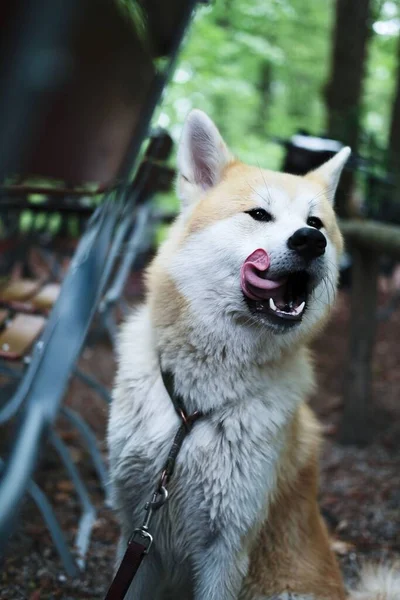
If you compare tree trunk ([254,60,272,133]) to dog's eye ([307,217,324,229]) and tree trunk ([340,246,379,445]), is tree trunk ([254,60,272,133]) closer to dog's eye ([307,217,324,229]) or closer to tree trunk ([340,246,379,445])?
tree trunk ([340,246,379,445])

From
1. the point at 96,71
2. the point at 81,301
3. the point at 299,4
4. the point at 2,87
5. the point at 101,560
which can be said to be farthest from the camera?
the point at 299,4

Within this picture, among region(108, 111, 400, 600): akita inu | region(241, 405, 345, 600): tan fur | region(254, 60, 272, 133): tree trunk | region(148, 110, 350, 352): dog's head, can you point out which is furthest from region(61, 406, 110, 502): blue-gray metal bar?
region(254, 60, 272, 133): tree trunk

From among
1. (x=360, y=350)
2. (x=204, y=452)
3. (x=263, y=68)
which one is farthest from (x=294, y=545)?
(x=263, y=68)

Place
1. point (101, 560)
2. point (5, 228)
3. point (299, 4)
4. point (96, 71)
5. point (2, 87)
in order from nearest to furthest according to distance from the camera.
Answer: point (2, 87) → point (96, 71) → point (101, 560) → point (5, 228) → point (299, 4)

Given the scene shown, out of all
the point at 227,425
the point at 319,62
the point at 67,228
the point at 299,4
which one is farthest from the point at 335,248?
the point at 319,62

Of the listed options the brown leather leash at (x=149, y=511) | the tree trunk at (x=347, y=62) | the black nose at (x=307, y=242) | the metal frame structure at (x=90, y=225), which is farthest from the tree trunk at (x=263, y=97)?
the metal frame structure at (x=90, y=225)

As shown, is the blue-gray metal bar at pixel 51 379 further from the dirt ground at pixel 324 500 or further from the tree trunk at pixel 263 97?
the tree trunk at pixel 263 97

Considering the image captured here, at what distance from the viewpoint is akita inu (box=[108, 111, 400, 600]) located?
1.86 metres

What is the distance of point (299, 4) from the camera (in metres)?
9.25

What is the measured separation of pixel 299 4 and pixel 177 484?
9176 mm

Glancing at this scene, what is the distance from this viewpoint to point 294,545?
2.07 meters

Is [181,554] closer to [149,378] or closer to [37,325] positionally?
[149,378]

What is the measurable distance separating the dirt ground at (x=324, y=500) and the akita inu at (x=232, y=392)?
611mm

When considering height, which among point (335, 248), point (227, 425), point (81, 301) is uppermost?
point (335, 248)
